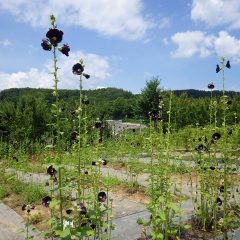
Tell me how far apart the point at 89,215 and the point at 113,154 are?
9210mm

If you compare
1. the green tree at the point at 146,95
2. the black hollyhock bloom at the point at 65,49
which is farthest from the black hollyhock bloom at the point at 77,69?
the green tree at the point at 146,95

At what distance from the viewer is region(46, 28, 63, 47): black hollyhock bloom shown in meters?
3.25

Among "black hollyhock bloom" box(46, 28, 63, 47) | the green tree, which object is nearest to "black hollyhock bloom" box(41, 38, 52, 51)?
"black hollyhock bloom" box(46, 28, 63, 47)

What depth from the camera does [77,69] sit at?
3725 millimetres

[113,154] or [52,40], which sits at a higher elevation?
[52,40]

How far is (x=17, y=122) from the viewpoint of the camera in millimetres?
15039

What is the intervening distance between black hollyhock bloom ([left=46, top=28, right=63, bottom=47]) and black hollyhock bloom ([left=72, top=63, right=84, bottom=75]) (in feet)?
1.49

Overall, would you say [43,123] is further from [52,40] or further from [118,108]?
[118,108]

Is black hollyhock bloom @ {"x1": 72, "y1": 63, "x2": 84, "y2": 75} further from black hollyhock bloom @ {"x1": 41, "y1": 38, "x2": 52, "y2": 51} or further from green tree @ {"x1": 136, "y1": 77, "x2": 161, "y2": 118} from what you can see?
green tree @ {"x1": 136, "y1": 77, "x2": 161, "y2": 118}

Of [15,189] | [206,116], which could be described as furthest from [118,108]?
[15,189]

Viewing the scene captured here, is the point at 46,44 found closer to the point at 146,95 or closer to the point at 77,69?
the point at 77,69

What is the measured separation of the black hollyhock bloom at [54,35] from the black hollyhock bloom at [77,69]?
0.46 meters

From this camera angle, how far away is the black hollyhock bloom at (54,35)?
3.25m

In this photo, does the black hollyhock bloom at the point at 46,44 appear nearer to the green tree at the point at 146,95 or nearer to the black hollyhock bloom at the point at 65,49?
the black hollyhock bloom at the point at 65,49
